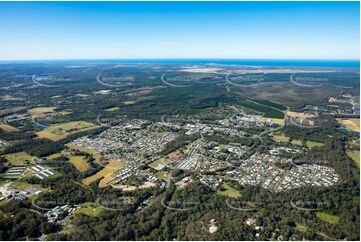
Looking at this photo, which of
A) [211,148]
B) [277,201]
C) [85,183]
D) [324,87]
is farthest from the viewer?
[324,87]

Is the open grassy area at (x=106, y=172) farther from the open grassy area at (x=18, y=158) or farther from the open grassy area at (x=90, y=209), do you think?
the open grassy area at (x=18, y=158)

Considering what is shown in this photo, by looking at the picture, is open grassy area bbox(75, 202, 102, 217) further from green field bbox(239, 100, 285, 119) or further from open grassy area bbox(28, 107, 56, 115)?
open grassy area bbox(28, 107, 56, 115)

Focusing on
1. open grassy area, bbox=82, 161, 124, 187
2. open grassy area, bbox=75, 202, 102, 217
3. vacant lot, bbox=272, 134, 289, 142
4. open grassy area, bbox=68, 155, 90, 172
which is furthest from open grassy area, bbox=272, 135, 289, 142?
open grassy area, bbox=75, 202, 102, 217

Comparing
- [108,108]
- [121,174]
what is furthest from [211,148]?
[108,108]

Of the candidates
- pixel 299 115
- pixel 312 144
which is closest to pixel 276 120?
pixel 299 115

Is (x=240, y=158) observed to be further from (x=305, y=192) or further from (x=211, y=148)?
(x=305, y=192)

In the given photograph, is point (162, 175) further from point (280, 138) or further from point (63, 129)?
point (63, 129)

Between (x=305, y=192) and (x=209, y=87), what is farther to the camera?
(x=209, y=87)
